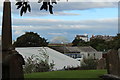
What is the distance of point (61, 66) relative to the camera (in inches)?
742

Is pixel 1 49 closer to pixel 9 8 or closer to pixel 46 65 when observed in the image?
pixel 9 8

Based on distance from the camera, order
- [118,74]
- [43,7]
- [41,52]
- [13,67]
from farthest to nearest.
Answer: [41,52] < [118,74] < [13,67] < [43,7]

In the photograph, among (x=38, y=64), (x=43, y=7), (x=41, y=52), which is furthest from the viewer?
(x=41, y=52)

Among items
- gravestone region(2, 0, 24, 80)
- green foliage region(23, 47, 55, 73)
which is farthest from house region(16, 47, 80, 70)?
gravestone region(2, 0, 24, 80)

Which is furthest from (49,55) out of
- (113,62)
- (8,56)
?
(8,56)

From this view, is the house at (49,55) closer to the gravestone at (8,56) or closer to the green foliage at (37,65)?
the green foliage at (37,65)

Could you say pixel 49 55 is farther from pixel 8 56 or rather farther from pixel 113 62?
pixel 8 56

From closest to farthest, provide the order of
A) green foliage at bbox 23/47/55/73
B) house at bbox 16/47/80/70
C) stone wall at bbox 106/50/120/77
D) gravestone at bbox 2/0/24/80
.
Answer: gravestone at bbox 2/0/24/80
stone wall at bbox 106/50/120/77
green foliage at bbox 23/47/55/73
house at bbox 16/47/80/70

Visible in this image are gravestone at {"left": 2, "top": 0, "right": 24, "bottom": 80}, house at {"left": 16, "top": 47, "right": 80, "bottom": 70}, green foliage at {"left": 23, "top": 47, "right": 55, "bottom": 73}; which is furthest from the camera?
house at {"left": 16, "top": 47, "right": 80, "bottom": 70}

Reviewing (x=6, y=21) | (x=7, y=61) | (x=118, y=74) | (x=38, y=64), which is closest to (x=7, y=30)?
(x=6, y=21)

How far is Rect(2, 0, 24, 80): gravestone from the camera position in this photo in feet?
17.1

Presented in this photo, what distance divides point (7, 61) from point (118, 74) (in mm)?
5332

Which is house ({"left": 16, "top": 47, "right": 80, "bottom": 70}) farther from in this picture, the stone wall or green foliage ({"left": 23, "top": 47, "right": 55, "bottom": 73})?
the stone wall

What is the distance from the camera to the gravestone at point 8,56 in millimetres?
5219
